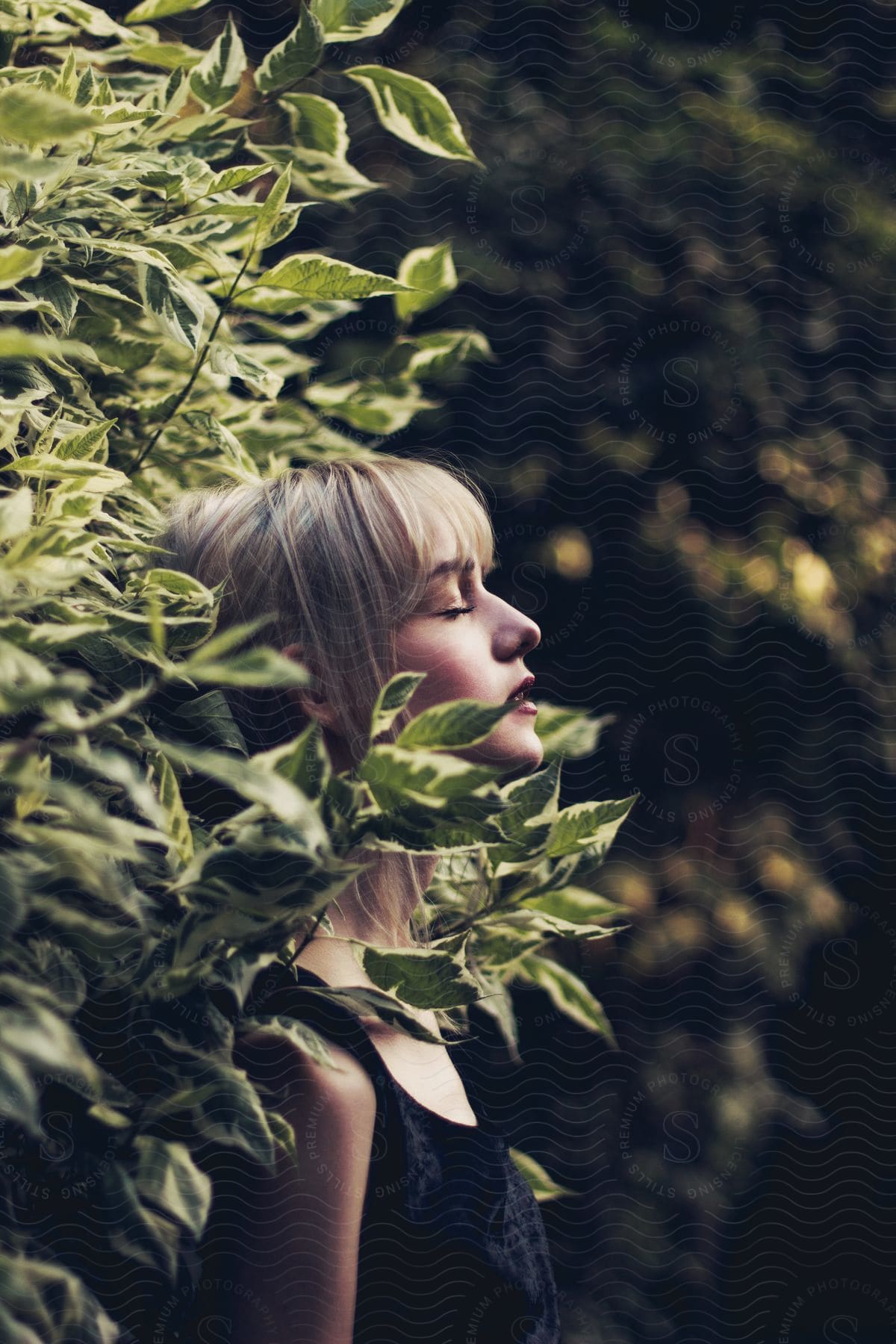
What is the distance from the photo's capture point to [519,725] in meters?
0.79

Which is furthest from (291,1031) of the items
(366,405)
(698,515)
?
(698,515)

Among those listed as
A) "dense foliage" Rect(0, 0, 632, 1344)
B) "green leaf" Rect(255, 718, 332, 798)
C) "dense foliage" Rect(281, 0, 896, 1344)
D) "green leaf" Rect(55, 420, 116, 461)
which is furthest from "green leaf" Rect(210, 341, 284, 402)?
"dense foliage" Rect(281, 0, 896, 1344)

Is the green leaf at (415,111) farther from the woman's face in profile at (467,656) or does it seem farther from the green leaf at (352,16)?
the woman's face in profile at (467,656)

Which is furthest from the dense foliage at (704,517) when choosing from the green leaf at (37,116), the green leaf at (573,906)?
the green leaf at (37,116)

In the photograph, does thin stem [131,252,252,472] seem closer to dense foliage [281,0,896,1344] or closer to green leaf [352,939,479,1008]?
green leaf [352,939,479,1008]

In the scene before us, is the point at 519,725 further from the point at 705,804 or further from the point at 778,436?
the point at 778,436

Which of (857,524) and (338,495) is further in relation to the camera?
(857,524)

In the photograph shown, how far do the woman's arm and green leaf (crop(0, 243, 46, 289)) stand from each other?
17.6 inches

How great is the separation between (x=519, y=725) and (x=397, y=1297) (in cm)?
39

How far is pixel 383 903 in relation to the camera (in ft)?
2.79

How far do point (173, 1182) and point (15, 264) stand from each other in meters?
0.44

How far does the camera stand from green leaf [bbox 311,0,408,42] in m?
0.75

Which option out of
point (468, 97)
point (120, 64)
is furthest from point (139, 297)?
point (468, 97)

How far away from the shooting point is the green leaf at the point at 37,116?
17.8 inches
